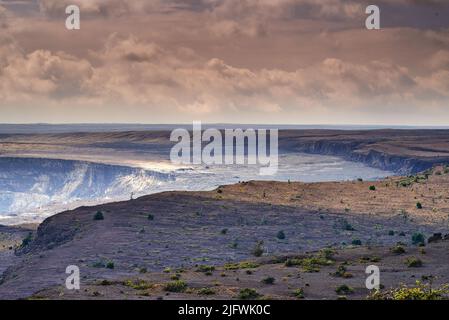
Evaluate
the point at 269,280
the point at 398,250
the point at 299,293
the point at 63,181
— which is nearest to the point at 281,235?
the point at 398,250

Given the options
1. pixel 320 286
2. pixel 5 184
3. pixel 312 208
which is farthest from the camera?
pixel 5 184

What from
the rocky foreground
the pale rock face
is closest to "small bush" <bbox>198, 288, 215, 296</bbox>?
the rocky foreground

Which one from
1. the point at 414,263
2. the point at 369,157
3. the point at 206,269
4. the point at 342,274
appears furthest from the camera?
the point at 369,157

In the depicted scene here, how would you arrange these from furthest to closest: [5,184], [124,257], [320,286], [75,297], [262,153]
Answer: [262,153]
[5,184]
[124,257]
[320,286]
[75,297]

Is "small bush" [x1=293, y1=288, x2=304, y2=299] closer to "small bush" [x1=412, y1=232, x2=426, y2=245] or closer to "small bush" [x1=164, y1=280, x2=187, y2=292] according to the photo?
"small bush" [x1=164, y1=280, x2=187, y2=292]

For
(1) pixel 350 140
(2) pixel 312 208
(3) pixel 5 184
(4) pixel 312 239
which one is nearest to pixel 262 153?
(1) pixel 350 140

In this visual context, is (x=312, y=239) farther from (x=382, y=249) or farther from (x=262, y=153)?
(x=262, y=153)

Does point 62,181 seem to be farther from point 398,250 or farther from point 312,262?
point 312,262
